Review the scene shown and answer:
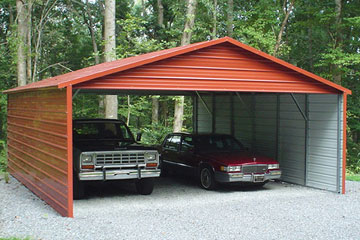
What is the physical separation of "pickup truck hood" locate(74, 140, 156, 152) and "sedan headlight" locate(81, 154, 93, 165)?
0.51 feet

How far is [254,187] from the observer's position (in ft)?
41.8

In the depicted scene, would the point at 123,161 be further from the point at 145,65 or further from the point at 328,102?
the point at 328,102

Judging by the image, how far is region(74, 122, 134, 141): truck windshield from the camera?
38.6 ft

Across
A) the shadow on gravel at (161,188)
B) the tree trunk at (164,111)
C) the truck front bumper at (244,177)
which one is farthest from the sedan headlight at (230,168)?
the tree trunk at (164,111)

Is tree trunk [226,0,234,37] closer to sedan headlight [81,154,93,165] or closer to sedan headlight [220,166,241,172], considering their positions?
sedan headlight [220,166,241,172]

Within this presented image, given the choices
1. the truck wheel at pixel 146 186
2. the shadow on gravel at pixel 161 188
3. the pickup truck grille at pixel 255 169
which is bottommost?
the shadow on gravel at pixel 161 188

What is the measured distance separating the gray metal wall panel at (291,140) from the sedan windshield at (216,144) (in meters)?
1.44

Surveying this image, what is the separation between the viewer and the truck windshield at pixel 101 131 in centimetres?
1177

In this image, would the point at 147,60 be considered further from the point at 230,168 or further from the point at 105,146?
the point at 230,168

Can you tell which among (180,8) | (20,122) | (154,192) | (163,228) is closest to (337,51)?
(180,8)

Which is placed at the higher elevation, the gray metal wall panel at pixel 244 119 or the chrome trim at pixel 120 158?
the gray metal wall panel at pixel 244 119

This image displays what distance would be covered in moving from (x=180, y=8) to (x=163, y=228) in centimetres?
1675

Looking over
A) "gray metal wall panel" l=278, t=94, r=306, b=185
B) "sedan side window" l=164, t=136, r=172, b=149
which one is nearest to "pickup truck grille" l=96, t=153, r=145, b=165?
"sedan side window" l=164, t=136, r=172, b=149

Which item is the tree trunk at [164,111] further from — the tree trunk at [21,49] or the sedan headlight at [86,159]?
the sedan headlight at [86,159]
